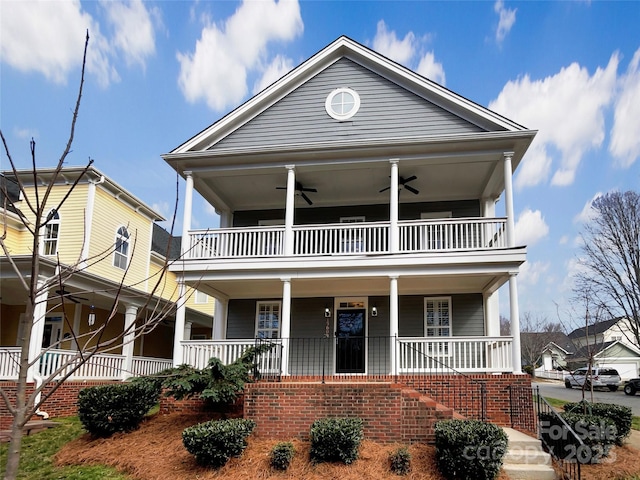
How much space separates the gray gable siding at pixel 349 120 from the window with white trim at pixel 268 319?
5.05 metres

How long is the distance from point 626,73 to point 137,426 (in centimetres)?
2167

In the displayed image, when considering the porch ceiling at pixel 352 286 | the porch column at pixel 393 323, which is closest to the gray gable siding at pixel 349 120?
the porch ceiling at pixel 352 286

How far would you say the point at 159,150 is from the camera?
47.8 feet

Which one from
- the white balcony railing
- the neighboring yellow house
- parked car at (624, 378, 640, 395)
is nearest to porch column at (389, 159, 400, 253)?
the white balcony railing

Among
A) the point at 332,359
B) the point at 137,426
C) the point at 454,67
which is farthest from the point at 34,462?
the point at 454,67

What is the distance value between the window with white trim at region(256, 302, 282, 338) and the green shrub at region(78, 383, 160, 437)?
5.51m

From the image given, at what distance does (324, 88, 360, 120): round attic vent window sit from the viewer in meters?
14.9

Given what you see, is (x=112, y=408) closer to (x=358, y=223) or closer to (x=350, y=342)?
(x=350, y=342)

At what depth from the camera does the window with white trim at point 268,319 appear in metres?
16.3

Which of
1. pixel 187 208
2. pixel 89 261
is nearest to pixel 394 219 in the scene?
pixel 187 208

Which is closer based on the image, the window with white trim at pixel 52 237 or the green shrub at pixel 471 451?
the green shrub at pixel 471 451

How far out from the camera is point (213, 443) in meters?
8.97

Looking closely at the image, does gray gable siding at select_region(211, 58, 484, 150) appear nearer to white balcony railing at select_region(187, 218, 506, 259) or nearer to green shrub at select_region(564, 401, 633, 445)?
white balcony railing at select_region(187, 218, 506, 259)

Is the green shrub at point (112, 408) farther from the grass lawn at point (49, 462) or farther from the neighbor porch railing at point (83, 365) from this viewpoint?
the grass lawn at point (49, 462)
